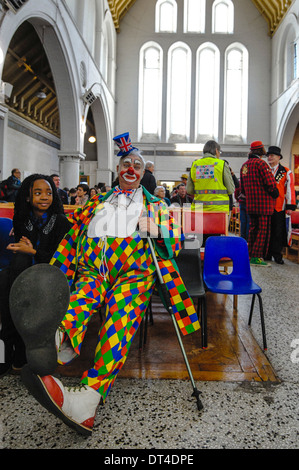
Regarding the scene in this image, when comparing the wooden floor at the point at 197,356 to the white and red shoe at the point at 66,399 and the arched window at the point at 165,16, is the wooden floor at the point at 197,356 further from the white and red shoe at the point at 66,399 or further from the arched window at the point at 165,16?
the arched window at the point at 165,16

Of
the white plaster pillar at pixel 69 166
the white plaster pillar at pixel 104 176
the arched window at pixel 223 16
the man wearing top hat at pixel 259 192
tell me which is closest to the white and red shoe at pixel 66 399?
the man wearing top hat at pixel 259 192

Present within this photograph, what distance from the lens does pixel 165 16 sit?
48.4 feet

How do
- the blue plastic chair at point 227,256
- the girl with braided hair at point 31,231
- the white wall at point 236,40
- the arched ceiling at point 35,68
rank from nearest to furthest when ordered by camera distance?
the girl with braided hair at point 31,231, the blue plastic chair at point 227,256, the arched ceiling at point 35,68, the white wall at point 236,40

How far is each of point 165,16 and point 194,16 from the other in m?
1.32

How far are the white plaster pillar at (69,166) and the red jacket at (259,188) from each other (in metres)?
6.65

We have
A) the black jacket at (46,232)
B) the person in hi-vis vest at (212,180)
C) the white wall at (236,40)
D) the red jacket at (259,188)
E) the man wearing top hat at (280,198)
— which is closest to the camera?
the black jacket at (46,232)

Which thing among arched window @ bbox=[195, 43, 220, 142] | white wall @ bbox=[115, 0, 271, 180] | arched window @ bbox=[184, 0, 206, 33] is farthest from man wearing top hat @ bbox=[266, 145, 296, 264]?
arched window @ bbox=[184, 0, 206, 33]

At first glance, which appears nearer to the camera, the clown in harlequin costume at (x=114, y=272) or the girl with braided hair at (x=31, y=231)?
the clown in harlequin costume at (x=114, y=272)

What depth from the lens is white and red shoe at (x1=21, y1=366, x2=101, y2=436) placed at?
107cm

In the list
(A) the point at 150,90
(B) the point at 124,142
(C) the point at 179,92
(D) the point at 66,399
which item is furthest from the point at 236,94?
(D) the point at 66,399

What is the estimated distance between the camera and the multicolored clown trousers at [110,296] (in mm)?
1358

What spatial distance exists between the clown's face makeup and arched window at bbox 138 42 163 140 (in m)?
13.5

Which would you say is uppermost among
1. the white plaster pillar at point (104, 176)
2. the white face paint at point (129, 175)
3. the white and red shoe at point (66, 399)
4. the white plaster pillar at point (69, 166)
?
the white plaster pillar at point (104, 176)

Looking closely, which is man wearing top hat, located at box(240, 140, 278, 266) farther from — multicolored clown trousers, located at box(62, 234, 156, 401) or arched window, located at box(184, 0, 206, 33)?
arched window, located at box(184, 0, 206, 33)
